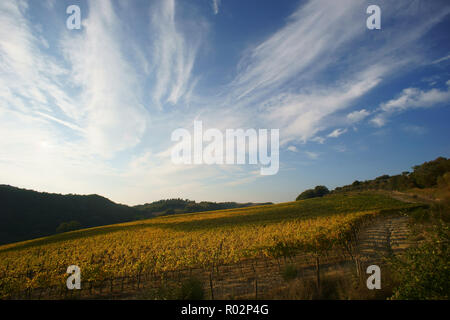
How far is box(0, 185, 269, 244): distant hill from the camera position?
73.5 meters

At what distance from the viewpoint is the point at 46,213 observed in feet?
285

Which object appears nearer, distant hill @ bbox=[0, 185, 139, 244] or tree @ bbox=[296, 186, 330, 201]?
distant hill @ bbox=[0, 185, 139, 244]

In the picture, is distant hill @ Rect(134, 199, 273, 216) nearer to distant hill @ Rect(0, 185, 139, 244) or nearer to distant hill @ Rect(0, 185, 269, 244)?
distant hill @ Rect(0, 185, 269, 244)

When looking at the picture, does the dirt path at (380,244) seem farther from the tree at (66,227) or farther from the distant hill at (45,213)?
the distant hill at (45,213)

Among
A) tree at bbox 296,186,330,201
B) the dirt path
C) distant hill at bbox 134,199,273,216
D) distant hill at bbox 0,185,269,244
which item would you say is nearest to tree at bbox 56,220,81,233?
distant hill at bbox 0,185,269,244

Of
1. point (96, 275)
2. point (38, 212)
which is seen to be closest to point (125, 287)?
point (96, 275)

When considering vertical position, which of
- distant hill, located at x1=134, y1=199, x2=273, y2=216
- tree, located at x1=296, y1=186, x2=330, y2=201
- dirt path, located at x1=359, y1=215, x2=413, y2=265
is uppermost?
dirt path, located at x1=359, y1=215, x2=413, y2=265

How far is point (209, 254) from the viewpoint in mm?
19141

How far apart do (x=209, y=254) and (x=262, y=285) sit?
23.2 feet

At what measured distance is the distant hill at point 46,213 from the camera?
73500 millimetres

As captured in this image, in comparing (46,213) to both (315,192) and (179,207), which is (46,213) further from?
(315,192)

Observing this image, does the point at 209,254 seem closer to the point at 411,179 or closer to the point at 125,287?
the point at 125,287

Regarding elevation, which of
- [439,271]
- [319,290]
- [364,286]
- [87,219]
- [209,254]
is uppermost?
[439,271]

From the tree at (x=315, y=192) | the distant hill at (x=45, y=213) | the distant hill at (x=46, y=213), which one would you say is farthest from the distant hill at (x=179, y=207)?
the tree at (x=315, y=192)
